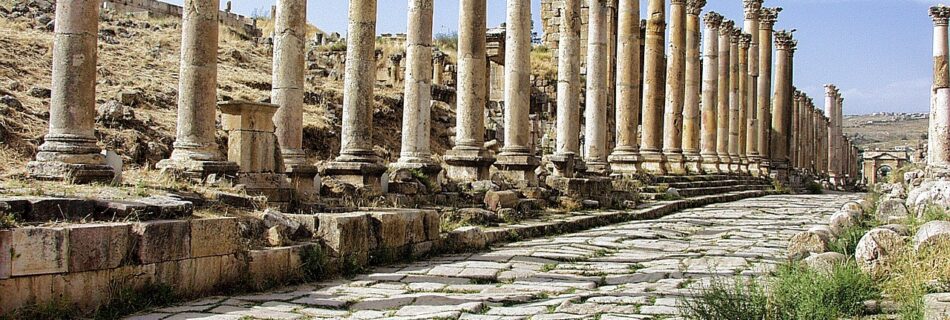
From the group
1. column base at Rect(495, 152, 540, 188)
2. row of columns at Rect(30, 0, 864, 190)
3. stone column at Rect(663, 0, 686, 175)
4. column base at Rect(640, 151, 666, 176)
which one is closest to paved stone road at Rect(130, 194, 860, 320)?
column base at Rect(495, 152, 540, 188)

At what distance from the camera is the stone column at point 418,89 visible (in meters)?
15.9

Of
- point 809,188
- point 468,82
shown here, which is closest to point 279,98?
point 468,82

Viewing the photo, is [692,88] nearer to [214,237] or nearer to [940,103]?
[940,103]

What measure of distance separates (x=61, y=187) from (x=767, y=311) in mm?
6555

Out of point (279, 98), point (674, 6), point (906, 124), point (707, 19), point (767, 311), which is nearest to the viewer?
point (767, 311)

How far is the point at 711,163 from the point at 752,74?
7069 millimetres

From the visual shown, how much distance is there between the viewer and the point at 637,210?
18797mm

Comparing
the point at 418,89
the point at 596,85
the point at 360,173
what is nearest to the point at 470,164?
the point at 418,89

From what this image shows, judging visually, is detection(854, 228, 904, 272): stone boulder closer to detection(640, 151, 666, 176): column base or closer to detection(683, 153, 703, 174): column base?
detection(640, 151, 666, 176): column base

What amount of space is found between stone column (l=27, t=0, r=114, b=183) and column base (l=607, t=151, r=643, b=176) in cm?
1524

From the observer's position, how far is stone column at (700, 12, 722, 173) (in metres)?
32.0

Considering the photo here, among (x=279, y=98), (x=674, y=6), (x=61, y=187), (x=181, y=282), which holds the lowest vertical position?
(x=181, y=282)

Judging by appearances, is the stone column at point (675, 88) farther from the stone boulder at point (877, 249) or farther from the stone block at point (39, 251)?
the stone block at point (39, 251)

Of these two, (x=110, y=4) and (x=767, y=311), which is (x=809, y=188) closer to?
(x=110, y=4)
